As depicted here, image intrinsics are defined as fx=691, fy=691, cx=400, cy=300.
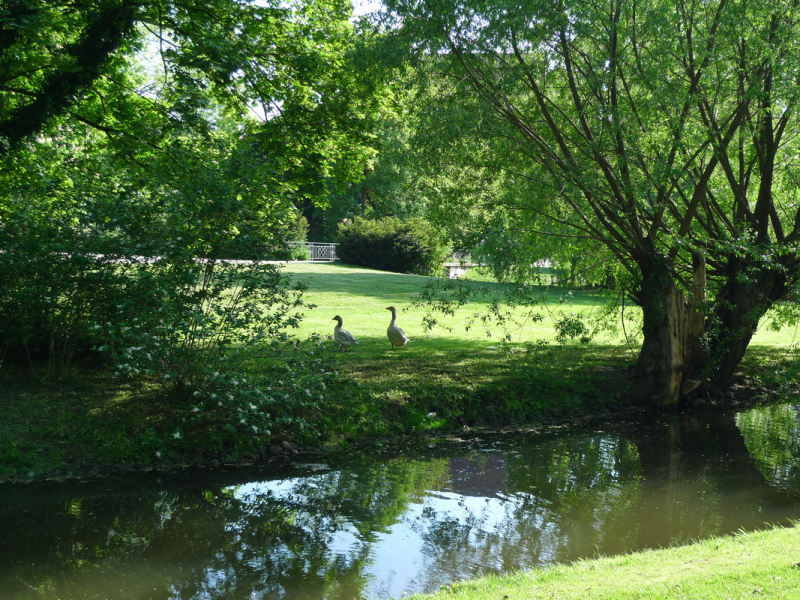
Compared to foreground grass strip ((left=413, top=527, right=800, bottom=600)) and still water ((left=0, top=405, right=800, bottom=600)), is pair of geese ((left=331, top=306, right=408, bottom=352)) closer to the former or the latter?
still water ((left=0, top=405, right=800, bottom=600))

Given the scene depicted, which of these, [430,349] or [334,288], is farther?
[334,288]

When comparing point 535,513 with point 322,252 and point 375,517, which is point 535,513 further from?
point 322,252

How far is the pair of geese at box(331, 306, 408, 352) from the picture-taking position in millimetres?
14695

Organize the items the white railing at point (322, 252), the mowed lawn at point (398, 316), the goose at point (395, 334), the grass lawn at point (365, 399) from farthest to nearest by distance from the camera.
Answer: the white railing at point (322, 252)
the mowed lawn at point (398, 316)
the goose at point (395, 334)
the grass lawn at point (365, 399)

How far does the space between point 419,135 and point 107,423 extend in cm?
696

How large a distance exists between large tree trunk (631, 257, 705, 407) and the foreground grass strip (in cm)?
721

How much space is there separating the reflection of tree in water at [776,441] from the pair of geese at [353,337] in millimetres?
7204

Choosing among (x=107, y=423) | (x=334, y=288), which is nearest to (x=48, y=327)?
(x=107, y=423)

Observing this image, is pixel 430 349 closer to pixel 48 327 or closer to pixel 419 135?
pixel 419 135

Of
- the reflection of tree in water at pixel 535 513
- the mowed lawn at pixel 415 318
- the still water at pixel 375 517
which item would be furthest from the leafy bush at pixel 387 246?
the still water at pixel 375 517

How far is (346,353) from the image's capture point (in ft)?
49.4

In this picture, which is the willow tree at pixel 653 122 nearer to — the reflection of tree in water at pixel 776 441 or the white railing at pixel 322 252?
the reflection of tree in water at pixel 776 441

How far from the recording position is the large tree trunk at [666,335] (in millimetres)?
13680

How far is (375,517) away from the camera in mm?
8422
